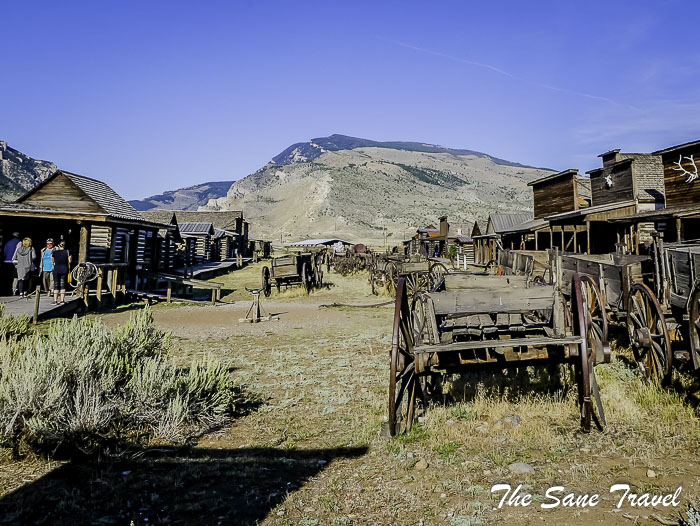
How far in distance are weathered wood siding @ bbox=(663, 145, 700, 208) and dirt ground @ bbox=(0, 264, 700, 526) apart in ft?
54.2

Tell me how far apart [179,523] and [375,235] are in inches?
3115

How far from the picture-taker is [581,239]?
26094 millimetres

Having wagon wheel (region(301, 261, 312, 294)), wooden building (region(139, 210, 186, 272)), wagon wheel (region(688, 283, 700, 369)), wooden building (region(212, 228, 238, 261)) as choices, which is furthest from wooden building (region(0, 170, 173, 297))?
wooden building (region(212, 228, 238, 261))

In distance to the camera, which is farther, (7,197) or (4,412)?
(7,197)

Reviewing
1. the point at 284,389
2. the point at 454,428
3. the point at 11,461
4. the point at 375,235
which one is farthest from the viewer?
the point at 375,235

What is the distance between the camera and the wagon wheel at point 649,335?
15.5 ft

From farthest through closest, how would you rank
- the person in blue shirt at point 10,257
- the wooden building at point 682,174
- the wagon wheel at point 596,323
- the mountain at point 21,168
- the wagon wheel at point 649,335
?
the mountain at point 21,168 → the wooden building at point 682,174 → the person in blue shirt at point 10,257 → the wagon wheel at point 649,335 → the wagon wheel at point 596,323

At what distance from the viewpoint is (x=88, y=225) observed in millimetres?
14859

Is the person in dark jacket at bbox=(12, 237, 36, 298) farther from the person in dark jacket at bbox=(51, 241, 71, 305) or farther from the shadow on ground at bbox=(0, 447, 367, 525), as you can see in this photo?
the shadow on ground at bbox=(0, 447, 367, 525)

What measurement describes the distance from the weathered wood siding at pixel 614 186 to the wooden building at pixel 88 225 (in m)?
23.4

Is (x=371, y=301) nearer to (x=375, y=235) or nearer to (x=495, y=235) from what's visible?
(x=495, y=235)

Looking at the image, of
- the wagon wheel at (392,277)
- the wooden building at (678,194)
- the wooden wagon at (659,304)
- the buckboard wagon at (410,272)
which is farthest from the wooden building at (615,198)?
the wooden wagon at (659,304)

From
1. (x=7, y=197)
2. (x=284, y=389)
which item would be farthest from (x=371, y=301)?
(x=7, y=197)

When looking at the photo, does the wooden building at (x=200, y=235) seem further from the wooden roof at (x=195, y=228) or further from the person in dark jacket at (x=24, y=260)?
the person in dark jacket at (x=24, y=260)
